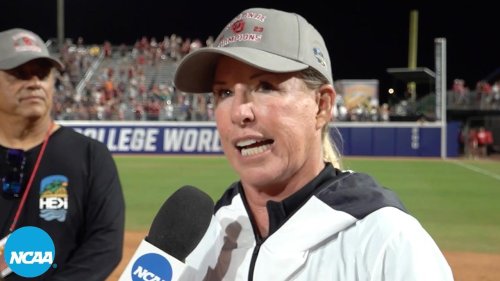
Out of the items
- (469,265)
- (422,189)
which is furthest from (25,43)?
(422,189)

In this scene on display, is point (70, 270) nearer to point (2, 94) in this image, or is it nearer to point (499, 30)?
point (2, 94)

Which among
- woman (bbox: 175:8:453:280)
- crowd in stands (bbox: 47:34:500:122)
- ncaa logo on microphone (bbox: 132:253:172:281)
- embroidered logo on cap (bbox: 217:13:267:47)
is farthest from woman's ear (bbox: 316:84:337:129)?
crowd in stands (bbox: 47:34:500:122)

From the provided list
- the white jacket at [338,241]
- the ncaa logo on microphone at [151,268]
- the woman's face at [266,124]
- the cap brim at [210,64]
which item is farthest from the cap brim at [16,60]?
the ncaa logo on microphone at [151,268]

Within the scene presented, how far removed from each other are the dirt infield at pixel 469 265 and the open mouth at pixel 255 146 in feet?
14.5

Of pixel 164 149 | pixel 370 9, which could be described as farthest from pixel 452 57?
pixel 164 149

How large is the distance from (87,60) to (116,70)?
6.12ft

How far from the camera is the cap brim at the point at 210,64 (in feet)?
4.88

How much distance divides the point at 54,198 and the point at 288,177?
1.41 m

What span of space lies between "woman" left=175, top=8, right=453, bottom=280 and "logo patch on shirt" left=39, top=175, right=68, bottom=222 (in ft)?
3.68

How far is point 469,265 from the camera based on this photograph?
641cm

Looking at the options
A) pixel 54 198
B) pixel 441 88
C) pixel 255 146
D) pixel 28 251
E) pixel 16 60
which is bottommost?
pixel 28 251

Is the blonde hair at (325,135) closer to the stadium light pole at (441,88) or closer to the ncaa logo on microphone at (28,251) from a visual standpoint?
the ncaa logo on microphone at (28,251)

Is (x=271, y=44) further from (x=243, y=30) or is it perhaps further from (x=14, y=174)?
(x=14, y=174)

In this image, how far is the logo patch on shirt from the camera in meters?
2.55
